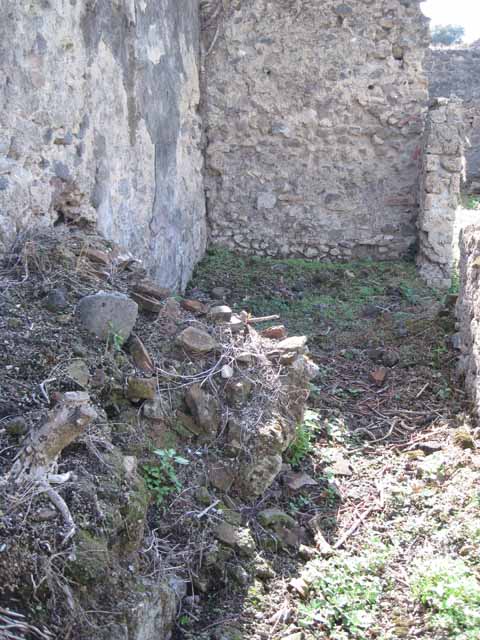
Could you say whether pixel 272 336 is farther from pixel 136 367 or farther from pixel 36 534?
pixel 36 534

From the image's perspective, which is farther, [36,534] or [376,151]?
[376,151]

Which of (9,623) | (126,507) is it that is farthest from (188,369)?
(9,623)

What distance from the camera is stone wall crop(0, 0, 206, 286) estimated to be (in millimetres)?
3322

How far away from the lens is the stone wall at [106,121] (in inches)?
131

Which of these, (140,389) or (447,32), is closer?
(140,389)

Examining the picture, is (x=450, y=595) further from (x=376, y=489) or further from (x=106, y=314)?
(x=106, y=314)

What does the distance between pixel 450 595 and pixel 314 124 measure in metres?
4.99

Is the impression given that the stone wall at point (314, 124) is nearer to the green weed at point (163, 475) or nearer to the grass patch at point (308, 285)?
the grass patch at point (308, 285)

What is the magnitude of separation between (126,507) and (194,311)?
4.89ft

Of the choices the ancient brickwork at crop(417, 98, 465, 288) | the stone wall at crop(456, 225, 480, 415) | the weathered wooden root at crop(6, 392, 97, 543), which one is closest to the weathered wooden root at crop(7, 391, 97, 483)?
the weathered wooden root at crop(6, 392, 97, 543)

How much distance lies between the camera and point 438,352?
178 inches

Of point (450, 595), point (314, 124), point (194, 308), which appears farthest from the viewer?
point (314, 124)

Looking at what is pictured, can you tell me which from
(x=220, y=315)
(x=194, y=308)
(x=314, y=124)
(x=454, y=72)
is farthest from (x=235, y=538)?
(x=454, y=72)

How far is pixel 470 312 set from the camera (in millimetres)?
4195
